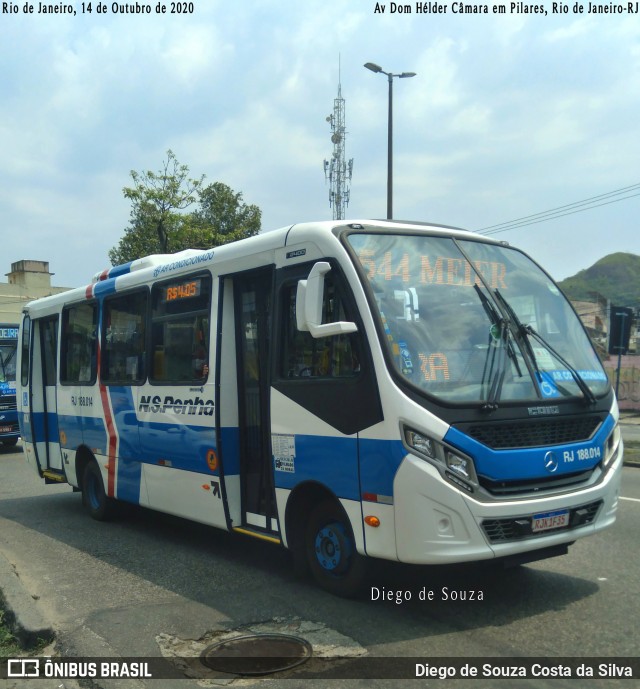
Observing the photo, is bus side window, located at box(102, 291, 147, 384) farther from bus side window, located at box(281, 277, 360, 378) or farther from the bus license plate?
the bus license plate

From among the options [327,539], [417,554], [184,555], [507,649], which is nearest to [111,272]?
[184,555]

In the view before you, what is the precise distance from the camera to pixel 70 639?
558 centimetres

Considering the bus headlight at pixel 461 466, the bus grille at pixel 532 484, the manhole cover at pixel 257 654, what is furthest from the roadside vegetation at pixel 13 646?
the bus grille at pixel 532 484

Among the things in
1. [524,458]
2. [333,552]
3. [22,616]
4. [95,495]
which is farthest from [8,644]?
[95,495]

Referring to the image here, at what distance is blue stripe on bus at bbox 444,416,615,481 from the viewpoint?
532 centimetres

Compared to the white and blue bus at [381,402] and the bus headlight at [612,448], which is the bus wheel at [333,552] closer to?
the white and blue bus at [381,402]

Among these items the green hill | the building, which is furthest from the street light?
the green hill

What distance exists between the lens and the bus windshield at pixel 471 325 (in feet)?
18.4

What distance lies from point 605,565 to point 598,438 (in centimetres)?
153

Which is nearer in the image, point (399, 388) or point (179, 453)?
point (399, 388)

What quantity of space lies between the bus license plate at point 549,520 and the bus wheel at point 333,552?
1.25 metres

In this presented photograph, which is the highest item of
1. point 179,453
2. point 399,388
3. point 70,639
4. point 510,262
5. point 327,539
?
point 510,262

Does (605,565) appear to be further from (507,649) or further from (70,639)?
(70,639)

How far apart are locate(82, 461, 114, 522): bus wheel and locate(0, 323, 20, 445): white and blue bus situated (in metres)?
10.3
